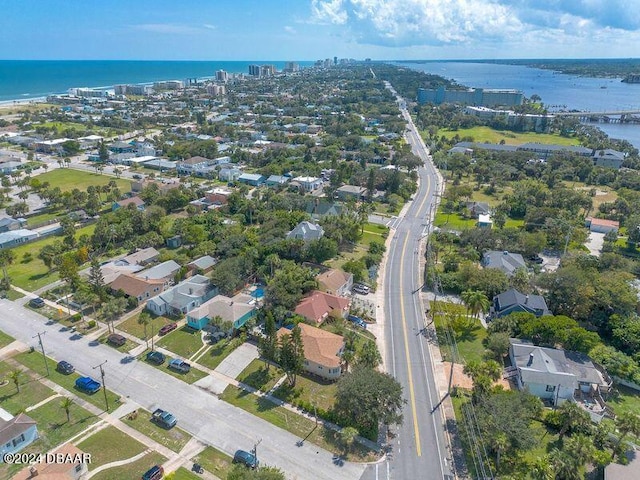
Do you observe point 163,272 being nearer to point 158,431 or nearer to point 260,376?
point 260,376

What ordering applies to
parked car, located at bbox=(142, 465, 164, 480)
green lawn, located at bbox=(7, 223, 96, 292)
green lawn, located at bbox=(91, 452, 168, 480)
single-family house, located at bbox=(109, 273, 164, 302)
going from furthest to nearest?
green lawn, located at bbox=(7, 223, 96, 292) < single-family house, located at bbox=(109, 273, 164, 302) < green lawn, located at bbox=(91, 452, 168, 480) < parked car, located at bbox=(142, 465, 164, 480)

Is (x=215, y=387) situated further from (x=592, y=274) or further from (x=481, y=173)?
(x=481, y=173)

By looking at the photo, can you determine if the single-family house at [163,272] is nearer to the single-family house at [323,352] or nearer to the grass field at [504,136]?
the single-family house at [323,352]

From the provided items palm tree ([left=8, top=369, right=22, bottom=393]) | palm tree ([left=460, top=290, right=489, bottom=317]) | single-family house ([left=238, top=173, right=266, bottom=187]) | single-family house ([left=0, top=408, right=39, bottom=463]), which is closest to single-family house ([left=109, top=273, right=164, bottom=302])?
palm tree ([left=8, top=369, right=22, bottom=393])

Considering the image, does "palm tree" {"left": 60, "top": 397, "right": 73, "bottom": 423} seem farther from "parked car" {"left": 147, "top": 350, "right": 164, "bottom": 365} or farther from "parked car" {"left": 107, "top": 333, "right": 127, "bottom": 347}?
"parked car" {"left": 107, "top": 333, "right": 127, "bottom": 347}

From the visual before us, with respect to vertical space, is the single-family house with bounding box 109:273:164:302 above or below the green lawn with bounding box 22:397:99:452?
above

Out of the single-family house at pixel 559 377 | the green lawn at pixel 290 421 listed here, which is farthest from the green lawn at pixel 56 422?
the single-family house at pixel 559 377
